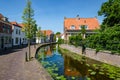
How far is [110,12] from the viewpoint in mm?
31188

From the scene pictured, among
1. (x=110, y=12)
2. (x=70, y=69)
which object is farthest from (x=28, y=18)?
(x=110, y=12)

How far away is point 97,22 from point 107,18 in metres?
41.6

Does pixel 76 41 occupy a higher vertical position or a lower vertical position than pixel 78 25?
lower

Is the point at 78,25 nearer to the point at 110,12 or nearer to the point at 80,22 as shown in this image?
the point at 80,22

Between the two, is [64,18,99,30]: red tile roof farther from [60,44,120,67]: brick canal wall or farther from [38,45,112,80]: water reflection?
[38,45,112,80]: water reflection

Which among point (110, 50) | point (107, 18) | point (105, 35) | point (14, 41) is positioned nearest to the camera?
point (110, 50)

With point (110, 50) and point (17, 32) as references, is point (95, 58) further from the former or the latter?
point (17, 32)

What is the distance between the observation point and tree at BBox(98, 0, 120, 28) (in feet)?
95.6

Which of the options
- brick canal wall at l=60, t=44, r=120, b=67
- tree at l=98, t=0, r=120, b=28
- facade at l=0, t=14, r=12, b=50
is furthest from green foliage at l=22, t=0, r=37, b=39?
facade at l=0, t=14, r=12, b=50

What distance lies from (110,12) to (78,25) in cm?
4022

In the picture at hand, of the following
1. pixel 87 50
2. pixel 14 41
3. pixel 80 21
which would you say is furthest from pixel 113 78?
pixel 80 21

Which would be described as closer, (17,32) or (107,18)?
(107,18)

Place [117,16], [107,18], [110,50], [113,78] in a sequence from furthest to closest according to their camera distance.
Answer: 1. [107,18]
2. [117,16]
3. [110,50]
4. [113,78]

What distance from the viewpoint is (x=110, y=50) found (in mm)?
22438
